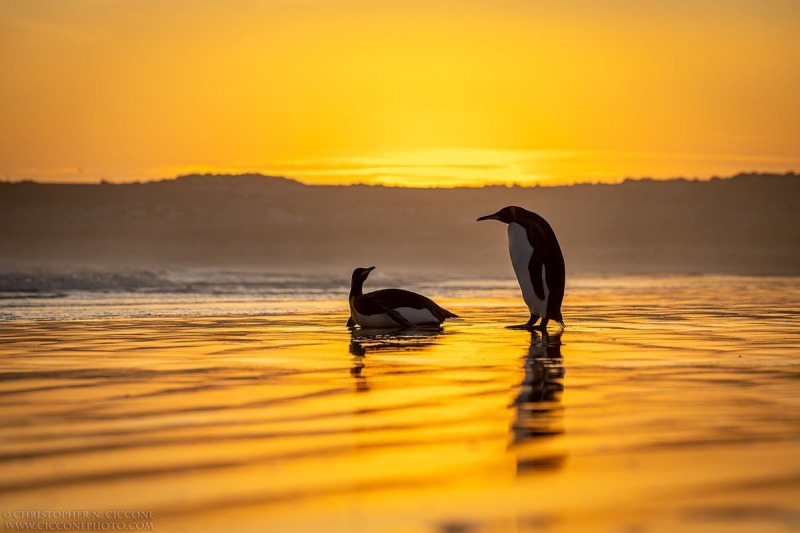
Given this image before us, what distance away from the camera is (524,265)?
15.2 m

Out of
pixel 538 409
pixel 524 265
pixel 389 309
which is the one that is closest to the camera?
pixel 538 409

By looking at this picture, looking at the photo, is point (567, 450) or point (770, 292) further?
point (770, 292)

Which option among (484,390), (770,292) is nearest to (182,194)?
(770,292)

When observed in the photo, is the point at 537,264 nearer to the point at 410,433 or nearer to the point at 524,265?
the point at 524,265

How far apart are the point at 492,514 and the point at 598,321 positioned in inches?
461

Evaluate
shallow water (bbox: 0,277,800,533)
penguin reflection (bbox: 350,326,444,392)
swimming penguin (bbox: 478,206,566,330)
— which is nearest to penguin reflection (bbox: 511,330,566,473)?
shallow water (bbox: 0,277,800,533)

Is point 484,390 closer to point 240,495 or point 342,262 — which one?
point 240,495

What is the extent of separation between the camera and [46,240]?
282 feet

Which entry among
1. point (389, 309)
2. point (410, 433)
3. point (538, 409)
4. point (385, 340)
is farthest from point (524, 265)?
point (410, 433)

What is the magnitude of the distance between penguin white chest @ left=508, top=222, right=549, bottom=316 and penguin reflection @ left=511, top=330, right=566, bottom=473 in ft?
11.9

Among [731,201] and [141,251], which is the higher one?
[731,201]

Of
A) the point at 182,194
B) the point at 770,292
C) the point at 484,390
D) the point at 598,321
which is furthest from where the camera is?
the point at 182,194

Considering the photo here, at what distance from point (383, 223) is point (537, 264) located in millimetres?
88588

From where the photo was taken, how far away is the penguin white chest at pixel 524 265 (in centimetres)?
1480
